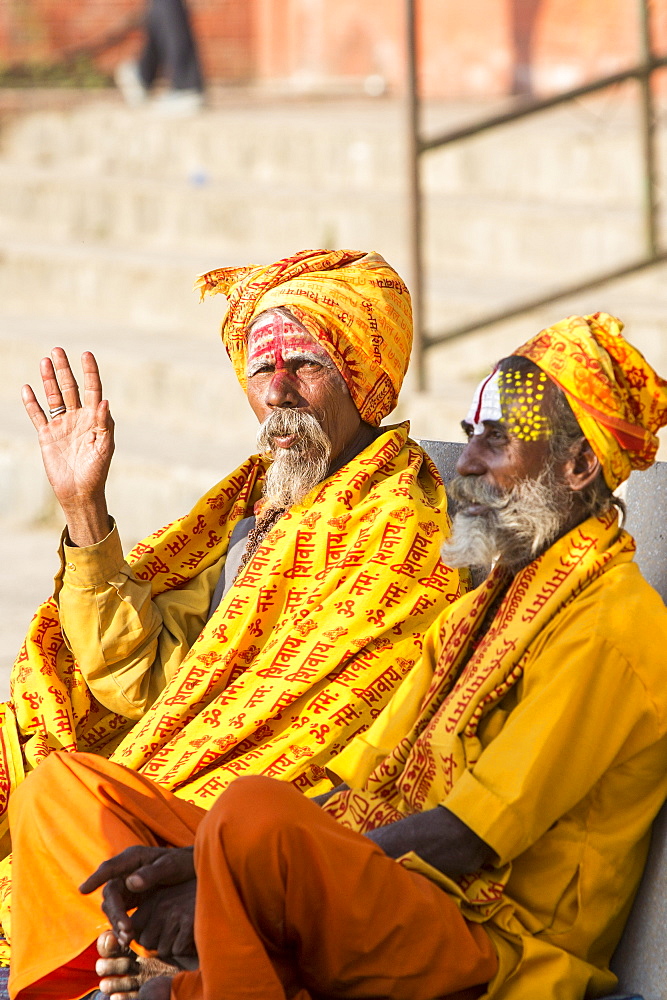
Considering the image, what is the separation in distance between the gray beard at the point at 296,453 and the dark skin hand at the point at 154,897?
4.48 feet

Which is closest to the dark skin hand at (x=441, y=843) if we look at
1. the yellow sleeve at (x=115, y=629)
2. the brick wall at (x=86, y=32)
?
the yellow sleeve at (x=115, y=629)

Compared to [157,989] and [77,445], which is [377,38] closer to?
[77,445]

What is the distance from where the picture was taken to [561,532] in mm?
3086

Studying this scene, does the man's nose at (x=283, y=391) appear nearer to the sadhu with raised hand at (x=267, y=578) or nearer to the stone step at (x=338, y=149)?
the sadhu with raised hand at (x=267, y=578)

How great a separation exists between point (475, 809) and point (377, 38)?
1246 centimetres

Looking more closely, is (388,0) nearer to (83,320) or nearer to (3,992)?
(83,320)

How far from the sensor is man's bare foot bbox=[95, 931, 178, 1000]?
2.88 metres

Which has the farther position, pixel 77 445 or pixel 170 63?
pixel 170 63

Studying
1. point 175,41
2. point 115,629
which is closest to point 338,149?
point 175,41

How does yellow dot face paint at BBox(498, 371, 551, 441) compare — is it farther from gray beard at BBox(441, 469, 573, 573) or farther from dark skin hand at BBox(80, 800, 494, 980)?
dark skin hand at BBox(80, 800, 494, 980)

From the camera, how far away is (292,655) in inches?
149

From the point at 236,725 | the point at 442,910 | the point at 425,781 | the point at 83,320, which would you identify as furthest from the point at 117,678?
the point at 83,320

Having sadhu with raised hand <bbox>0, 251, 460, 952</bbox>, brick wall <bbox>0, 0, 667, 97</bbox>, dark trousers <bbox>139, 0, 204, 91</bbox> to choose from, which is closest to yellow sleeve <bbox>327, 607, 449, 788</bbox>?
sadhu with raised hand <bbox>0, 251, 460, 952</bbox>

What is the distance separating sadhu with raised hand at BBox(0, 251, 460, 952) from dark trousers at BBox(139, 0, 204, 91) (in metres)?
10.3
